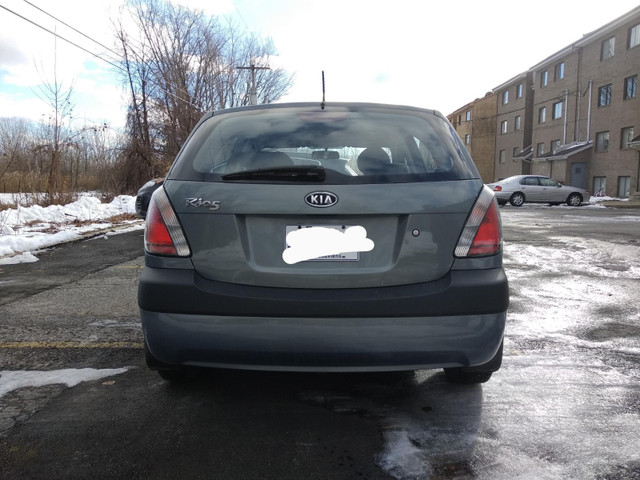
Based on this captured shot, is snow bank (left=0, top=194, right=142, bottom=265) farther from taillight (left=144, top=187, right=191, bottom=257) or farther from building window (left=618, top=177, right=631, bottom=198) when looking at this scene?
building window (left=618, top=177, right=631, bottom=198)

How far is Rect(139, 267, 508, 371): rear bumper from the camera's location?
211 centimetres

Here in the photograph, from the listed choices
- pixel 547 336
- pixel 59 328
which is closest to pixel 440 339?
pixel 547 336

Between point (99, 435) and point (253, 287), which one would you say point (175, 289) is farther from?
point (99, 435)

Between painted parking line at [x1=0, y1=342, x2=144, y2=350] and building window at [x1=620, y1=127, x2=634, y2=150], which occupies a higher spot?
building window at [x1=620, y1=127, x2=634, y2=150]

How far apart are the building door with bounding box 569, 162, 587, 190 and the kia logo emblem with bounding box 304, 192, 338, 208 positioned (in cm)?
3144

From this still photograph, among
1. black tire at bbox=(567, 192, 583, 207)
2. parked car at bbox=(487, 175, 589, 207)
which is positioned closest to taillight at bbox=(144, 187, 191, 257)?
parked car at bbox=(487, 175, 589, 207)

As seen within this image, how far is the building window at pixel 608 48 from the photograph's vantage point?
2697 cm

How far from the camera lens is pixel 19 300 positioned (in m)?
4.88

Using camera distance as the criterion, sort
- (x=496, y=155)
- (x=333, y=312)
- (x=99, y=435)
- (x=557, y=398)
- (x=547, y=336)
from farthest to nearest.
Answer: (x=496, y=155), (x=547, y=336), (x=557, y=398), (x=99, y=435), (x=333, y=312)

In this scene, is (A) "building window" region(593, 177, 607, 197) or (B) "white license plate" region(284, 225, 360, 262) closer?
(B) "white license plate" region(284, 225, 360, 262)

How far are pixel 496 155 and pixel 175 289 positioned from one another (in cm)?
4659

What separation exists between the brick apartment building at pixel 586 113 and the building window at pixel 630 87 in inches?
1.9

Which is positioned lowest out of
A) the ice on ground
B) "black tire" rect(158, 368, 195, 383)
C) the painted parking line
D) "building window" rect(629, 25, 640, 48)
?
the ice on ground

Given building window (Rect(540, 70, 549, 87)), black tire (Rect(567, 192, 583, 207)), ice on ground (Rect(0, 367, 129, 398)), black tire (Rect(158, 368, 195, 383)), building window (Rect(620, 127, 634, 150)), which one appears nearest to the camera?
black tire (Rect(158, 368, 195, 383))
